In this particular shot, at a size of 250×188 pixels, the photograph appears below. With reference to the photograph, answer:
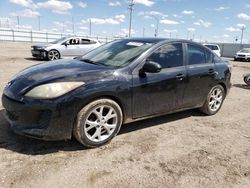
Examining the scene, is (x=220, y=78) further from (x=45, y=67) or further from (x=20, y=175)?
(x=20, y=175)

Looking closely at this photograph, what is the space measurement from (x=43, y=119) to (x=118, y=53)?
175 centimetres

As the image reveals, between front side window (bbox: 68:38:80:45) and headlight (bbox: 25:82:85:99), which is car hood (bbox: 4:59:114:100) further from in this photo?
front side window (bbox: 68:38:80:45)

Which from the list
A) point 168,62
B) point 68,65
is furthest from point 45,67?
point 168,62

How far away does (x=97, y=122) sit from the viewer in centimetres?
368

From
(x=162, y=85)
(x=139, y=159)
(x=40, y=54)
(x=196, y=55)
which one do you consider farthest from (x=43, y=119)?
(x=40, y=54)

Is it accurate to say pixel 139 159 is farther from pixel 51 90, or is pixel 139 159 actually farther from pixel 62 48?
pixel 62 48

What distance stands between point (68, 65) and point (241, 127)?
132 inches

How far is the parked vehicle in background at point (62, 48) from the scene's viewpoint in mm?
14953

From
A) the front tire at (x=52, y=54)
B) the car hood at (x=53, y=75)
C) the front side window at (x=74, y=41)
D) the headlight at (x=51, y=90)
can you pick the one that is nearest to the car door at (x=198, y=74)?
the car hood at (x=53, y=75)

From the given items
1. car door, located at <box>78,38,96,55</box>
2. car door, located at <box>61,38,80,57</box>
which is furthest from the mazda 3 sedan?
car door, located at <box>78,38,96,55</box>

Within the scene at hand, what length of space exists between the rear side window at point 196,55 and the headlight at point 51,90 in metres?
2.39

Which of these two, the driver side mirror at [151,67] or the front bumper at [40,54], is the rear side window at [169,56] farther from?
the front bumper at [40,54]

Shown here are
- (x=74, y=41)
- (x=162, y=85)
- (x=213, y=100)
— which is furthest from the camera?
(x=74, y=41)

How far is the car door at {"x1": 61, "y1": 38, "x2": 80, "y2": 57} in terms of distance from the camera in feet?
50.5
